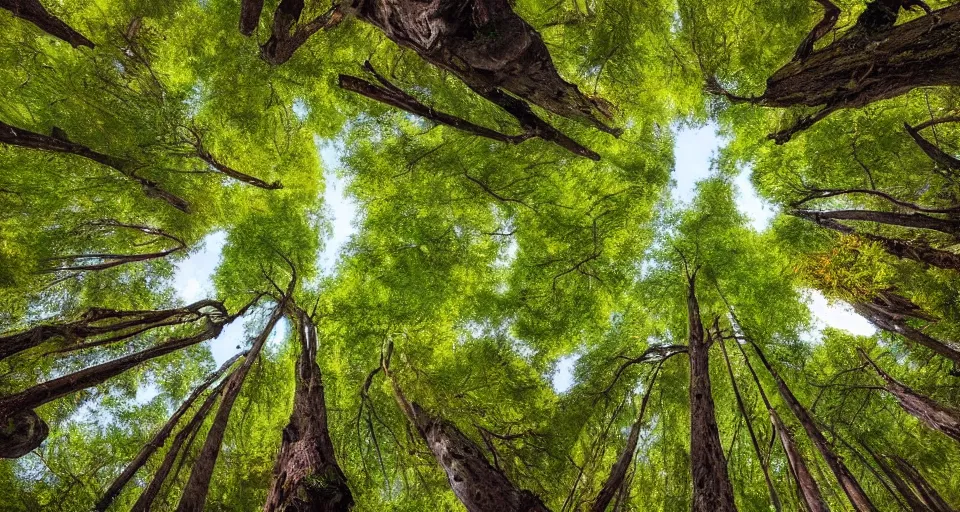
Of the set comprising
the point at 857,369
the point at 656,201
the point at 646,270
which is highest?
the point at 656,201

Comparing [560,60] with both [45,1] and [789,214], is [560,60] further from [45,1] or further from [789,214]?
[45,1]

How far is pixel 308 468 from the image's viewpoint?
5.00 metres

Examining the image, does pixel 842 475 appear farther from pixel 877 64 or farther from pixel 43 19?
pixel 43 19

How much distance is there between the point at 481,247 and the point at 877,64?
22.9 ft

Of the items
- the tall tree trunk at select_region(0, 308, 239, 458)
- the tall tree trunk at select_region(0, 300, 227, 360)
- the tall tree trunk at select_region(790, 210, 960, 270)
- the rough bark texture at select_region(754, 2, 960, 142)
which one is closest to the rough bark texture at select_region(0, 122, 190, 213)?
the tall tree trunk at select_region(0, 300, 227, 360)

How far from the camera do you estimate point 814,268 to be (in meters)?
7.99

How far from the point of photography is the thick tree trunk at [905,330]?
7.20 meters

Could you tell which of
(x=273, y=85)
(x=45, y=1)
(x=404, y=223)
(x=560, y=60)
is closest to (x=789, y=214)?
(x=560, y=60)

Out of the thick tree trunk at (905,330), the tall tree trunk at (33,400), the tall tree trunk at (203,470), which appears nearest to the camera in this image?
the tall tree trunk at (203,470)

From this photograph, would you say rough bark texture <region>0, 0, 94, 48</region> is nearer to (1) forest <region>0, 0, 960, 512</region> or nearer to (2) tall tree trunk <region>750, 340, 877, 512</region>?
(1) forest <region>0, 0, 960, 512</region>

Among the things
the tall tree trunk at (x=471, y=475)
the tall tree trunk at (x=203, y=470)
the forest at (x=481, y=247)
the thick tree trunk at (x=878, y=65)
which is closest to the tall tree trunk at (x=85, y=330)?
the forest at (x=481, y=247)

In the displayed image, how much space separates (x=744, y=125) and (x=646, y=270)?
148 inches

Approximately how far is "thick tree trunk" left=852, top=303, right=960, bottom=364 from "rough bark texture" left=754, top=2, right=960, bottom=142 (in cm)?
429

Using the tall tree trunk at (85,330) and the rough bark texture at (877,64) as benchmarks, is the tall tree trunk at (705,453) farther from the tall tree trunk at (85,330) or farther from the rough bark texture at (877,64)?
the tall tree trunk at (85,330)
